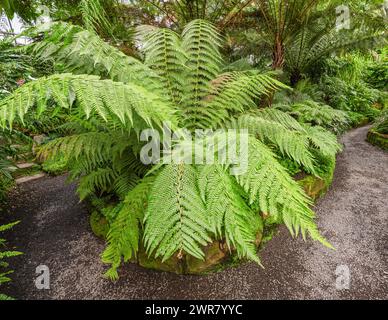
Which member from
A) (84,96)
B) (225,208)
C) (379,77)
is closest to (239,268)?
(225,208)

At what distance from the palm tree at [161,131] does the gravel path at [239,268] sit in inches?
8.1

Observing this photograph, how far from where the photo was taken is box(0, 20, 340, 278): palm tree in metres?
0.94

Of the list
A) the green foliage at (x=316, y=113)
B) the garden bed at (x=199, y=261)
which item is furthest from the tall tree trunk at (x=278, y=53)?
the garden bed at (x=199, y=261)

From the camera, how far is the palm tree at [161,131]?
94 centimetres

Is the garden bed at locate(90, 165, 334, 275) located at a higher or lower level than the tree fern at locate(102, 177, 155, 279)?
lower

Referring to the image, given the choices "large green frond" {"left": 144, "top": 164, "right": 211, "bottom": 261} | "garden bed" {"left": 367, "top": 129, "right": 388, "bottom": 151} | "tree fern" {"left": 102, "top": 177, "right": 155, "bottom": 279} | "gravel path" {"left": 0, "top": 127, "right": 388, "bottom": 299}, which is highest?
"large green frond" {"left": 144, "top": 164, "right": 211, "bottom": 261}

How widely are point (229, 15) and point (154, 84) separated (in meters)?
1.50

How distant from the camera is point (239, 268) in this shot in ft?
5.17

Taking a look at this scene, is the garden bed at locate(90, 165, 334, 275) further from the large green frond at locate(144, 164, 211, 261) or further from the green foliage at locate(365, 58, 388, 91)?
the green foliage at locate(365, 58, 388, 91)

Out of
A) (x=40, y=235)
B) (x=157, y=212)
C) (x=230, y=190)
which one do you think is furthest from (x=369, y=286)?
(x=40, y=235)

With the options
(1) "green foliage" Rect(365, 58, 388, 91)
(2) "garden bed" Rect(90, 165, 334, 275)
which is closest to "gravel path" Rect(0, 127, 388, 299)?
(2) "garden bed" Rect(90, 165, 334, 275)

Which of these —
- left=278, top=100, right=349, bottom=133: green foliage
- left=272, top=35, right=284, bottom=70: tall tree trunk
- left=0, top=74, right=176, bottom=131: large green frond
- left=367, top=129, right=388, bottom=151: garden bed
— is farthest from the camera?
left=367, top=129, right=388, bottom=151: garden bed

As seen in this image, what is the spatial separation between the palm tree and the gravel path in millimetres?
205

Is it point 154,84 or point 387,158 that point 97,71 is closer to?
point 154,84
